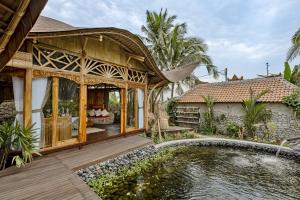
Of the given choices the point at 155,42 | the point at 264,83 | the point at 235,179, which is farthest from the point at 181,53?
the point at 235,179

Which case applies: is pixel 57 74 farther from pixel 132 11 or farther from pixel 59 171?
pixel 132 11

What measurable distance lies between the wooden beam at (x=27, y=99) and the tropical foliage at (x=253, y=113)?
11.1 metres

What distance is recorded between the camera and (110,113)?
1326 centimetres

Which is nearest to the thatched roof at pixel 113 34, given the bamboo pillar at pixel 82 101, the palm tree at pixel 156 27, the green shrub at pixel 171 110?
the bamboo pillar at pixel 82 101

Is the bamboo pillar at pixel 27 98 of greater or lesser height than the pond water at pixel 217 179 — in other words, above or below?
above

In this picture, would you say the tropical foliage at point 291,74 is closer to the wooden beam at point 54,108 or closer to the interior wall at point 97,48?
the interior wall at point 97,48

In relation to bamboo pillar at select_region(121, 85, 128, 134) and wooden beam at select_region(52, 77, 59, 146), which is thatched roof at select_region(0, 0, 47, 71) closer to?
wooden beam at select_region(52, 77, 59, 146)

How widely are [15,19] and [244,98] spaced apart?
12888 millimetres

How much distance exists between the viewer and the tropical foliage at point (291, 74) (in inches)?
564

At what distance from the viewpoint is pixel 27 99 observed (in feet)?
17.7

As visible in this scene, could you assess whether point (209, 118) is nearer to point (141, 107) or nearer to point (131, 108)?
point (141, 107)

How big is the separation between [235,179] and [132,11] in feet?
57.5

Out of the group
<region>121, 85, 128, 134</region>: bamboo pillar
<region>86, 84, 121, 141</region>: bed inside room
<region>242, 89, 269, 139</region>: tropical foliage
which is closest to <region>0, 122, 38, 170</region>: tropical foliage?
<region>121, 85, 128, 134</region>: bamboo pillar

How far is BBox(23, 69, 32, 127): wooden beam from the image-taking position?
5379mm
